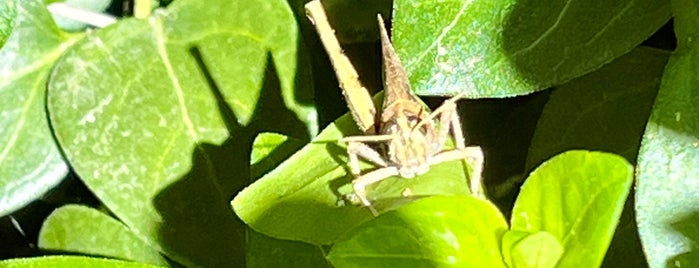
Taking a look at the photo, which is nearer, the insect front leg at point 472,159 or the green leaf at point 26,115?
the insect front leg at point 472,159

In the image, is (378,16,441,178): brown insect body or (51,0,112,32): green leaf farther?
(51,0,112,32): green leaf

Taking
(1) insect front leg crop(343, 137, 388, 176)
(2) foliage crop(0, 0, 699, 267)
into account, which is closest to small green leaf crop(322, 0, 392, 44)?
(2) foliage crop(0, 0, 699, 267)

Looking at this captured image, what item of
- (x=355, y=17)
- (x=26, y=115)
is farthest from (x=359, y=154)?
(x=26, y=115)

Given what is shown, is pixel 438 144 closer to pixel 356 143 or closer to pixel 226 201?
pixel 356 143

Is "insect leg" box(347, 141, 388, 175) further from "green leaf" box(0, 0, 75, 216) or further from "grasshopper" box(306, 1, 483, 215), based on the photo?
"green leaf" box(0, 0, 75, 216)

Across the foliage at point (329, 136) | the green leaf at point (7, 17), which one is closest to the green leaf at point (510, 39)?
the foliage at point (329, 136)

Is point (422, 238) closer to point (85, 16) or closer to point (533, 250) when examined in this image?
point (533, 250)

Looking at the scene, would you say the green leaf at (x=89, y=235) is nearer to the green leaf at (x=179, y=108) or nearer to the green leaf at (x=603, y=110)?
the green leaf at (x=179, y=108)
